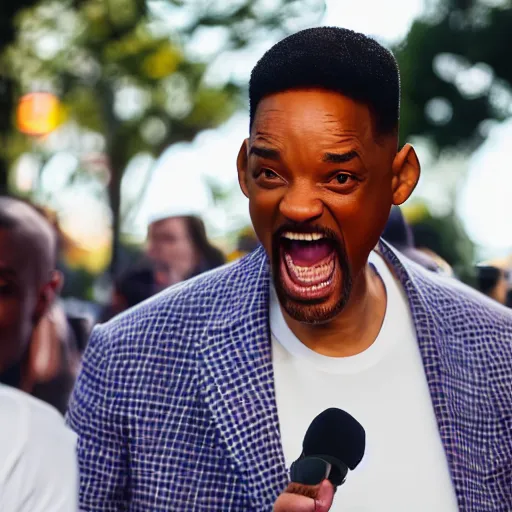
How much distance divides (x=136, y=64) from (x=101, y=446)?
49.7 ft

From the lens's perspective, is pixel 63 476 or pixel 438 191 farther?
pixel 438 191

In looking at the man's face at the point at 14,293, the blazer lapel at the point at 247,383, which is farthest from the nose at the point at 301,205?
the man's face at the point at 14,293

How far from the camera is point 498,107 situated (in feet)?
62.2

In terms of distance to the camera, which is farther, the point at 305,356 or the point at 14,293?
the point at 14,293

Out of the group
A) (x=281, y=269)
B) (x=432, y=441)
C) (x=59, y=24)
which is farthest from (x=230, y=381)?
(x=59, y=24)

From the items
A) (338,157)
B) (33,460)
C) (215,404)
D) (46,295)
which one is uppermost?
(338,157)

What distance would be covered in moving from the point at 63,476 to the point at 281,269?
0.88 metres

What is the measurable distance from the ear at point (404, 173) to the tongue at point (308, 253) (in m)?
0.25

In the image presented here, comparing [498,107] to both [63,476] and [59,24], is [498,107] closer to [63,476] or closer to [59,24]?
[59,24]

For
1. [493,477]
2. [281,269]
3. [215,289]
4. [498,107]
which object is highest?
[281,269]

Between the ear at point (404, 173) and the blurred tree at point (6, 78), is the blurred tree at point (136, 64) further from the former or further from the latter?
the ear at point (404, 173)

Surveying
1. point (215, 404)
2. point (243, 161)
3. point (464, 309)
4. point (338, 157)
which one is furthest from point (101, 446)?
point (464, 309)

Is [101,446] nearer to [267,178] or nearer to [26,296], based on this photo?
[267,178]

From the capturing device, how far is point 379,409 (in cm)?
253
